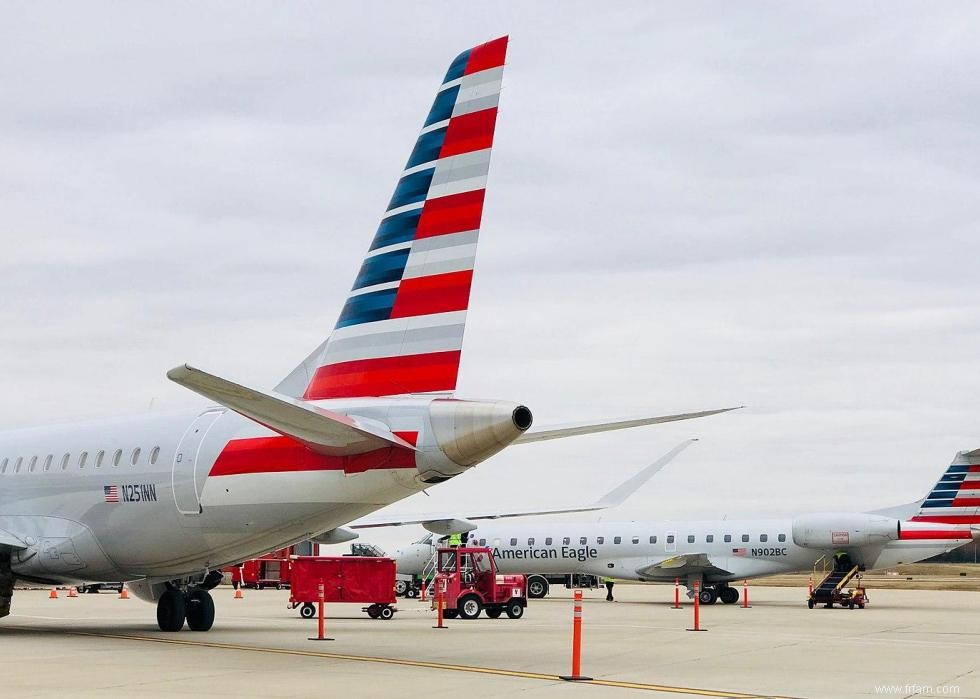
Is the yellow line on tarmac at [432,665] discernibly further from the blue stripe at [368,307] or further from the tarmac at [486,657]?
the blue stripe at [368,307]

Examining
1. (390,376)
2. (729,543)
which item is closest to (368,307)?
(390,376)

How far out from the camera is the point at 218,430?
1772 centimetres

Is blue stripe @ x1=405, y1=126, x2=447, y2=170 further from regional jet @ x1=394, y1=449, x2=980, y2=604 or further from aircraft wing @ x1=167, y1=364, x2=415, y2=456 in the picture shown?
regional jet @ x1=394, y1=449, x2=980, y2=604

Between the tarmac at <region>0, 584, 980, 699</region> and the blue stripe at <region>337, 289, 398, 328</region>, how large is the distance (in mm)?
4469

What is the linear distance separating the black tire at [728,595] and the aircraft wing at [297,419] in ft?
91.6

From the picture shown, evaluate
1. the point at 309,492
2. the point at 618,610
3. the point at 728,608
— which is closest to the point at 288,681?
the point at 309,492

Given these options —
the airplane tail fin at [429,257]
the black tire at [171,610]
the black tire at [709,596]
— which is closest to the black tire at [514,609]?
the black tire at [171,610]

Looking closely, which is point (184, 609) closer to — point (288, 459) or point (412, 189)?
point (288, 459)

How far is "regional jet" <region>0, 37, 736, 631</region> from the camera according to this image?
1459 cm

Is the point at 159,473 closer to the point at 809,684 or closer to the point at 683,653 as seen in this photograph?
the point at 683,653

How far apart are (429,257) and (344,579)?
516 inches

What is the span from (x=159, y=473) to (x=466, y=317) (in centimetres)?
612

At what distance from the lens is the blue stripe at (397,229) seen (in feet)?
52.4

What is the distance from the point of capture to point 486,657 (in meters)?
16.9
